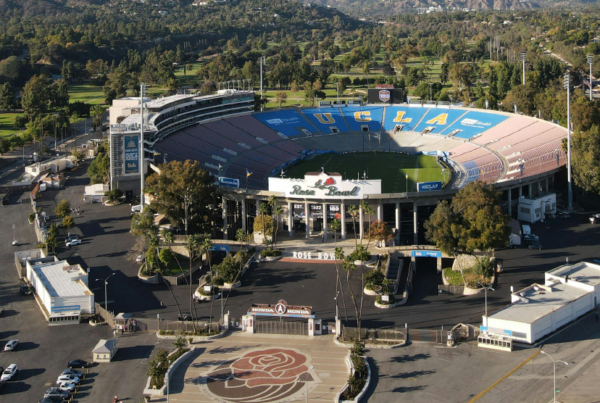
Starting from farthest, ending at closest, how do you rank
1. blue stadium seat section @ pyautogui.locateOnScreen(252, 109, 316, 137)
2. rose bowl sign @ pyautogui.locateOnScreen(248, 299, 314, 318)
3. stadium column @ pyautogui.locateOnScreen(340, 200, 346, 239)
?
1. blue stadium seat section @ pyautogui.locateOnScreen(252, 109, 316, 137)
2. stadium column @ pyautogui.locateOnScreen(340, 200, 346, 239)
3. rose bowl sign @ pyautogui.locateOnScreen(248, 299, 314, 318)

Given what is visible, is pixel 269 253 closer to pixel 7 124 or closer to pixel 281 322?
pixel 281 322

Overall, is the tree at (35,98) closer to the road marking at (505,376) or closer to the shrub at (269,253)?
the shrub at (269,253)

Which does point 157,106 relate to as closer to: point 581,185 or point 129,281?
point 129,281

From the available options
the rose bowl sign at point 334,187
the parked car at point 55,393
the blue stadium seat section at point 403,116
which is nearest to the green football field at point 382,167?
the blue stadium seat section at point 403,116

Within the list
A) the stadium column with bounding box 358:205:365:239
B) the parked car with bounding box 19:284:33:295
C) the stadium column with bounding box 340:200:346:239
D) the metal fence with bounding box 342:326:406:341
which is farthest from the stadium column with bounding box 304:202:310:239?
the parked car with bounding box 19:284:33:295

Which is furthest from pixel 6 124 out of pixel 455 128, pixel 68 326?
pixel 68 326

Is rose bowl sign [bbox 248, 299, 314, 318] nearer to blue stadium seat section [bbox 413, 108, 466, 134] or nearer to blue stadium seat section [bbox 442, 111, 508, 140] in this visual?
blue stadium seat section [bbox 442, 111, 508, 140]
